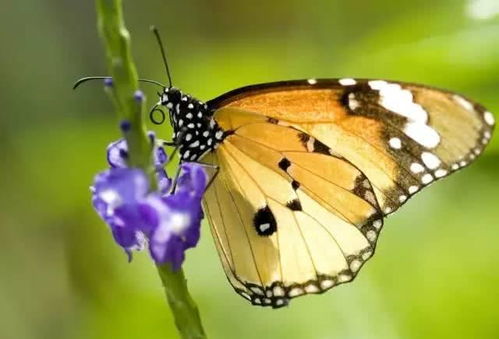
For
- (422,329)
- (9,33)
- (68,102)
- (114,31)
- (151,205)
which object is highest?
(9,33)

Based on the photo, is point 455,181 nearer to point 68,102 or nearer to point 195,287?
point 195,287

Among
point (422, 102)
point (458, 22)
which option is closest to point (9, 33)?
point (458, 22)

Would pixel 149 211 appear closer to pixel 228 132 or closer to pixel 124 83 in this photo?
pixel 124 83

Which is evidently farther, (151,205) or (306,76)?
(306,76)

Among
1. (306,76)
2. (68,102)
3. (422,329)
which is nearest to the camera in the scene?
(422,329)

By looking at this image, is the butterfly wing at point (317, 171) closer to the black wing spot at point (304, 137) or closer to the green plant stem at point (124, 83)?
the black wing spot at point (304, 137)

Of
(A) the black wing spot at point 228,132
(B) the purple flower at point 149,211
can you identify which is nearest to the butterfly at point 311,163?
(A) the black wing spot at point 228,132

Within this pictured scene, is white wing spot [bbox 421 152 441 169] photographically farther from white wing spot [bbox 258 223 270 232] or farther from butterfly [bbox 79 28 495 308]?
white wing spot [bbox 258 223 270 232]

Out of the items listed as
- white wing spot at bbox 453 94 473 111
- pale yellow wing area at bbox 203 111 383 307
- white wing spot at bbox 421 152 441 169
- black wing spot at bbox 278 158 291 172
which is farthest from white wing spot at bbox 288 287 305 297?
white wing spot at bbox 453 94 473 111

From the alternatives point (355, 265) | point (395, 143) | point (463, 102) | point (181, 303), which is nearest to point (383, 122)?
point (395, 143)
